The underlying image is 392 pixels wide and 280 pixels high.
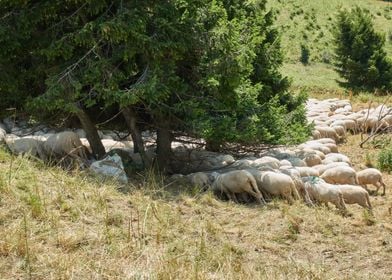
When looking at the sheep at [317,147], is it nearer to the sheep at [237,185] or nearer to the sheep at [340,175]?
the sheep at [340,175]

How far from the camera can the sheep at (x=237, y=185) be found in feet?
28.6

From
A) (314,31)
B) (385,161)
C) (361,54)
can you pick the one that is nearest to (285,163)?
(385,161)

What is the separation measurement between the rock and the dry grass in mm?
353

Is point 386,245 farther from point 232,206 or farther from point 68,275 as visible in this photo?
point 68,275

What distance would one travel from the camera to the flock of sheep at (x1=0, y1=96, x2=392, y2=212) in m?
8.74

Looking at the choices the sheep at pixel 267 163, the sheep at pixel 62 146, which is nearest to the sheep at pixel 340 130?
the sheep at pixel 267 163

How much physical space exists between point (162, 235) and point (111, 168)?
3.33 m

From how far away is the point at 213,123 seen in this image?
30.6 ft

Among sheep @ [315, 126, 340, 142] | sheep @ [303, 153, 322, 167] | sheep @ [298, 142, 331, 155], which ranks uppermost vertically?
sheep @ [303, 153, 322, 167]

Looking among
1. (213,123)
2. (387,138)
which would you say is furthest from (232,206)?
(387,138)

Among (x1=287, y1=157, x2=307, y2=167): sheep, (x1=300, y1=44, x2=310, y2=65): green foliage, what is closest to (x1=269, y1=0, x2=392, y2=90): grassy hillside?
(x1=300, y1=44, x2=310, y2=65): green foliage

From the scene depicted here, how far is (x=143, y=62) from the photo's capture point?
9547mm

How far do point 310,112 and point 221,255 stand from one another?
14.8 m

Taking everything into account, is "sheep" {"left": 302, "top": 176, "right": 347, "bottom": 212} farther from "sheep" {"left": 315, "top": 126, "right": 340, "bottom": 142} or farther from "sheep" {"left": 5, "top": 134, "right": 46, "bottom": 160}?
"sheep" {"left": 315, "top": 126, "right": 340, "bottom": 142}
